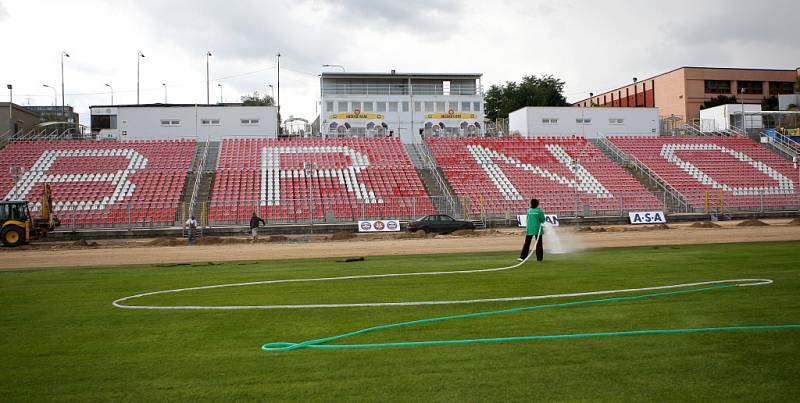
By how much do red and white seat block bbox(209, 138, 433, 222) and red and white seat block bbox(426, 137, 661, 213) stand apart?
412 cm

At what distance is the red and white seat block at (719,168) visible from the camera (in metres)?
45.6

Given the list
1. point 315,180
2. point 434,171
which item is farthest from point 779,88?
point 315,180

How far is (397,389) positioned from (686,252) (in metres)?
15.7

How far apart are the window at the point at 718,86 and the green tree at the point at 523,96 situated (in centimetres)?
2450

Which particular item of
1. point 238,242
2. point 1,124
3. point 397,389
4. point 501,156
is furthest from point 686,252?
point 1,124

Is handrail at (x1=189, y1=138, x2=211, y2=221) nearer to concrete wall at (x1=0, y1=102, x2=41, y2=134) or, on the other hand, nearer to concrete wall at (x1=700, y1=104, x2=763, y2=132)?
concrete wall at (x1=0, y1=102, x2=41, y2=134)

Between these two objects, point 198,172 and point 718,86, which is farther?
point 718,86

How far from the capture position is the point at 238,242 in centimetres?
3183

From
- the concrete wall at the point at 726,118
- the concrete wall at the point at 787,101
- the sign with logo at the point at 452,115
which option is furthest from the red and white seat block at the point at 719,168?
the concrete wall at the point at 787,101

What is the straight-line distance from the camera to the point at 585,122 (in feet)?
203

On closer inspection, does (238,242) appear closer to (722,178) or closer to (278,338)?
(278,338)

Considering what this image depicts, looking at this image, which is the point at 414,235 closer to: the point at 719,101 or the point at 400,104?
the point at 400,104

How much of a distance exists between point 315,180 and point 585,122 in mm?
31275

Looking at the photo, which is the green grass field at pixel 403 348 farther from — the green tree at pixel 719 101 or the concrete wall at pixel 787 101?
the green tree at pixel 719 101
